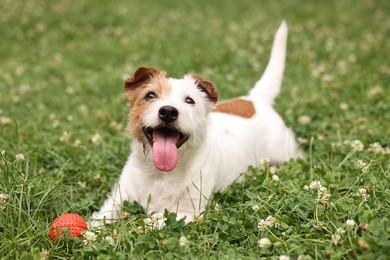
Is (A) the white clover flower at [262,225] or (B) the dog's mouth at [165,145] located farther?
(B) the dog's mouth at [165,145]

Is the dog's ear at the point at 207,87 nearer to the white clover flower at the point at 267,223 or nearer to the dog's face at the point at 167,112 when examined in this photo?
the dog's face at the point at 167,112

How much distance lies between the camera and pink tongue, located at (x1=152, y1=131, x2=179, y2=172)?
3.42 meters

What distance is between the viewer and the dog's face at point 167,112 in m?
3.37

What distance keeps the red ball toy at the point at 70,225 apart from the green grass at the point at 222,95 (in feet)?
0.20

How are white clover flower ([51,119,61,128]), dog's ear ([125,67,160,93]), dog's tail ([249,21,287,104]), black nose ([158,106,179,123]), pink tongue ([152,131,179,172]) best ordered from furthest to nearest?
white clover flower ([51,119,61,128])
dog's tail ([249,21,287,104])
dog's ear ([125,67,160,93])
pink tongue ([152,131,179,172])
black nose ([158,106,179,123])

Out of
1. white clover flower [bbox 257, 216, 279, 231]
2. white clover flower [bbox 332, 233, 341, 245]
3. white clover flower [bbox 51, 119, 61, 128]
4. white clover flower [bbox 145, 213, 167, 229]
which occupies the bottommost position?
white clover flower [bbox 145, 213, 167, 229]

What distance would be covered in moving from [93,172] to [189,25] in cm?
721

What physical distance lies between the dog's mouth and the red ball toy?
67 cm

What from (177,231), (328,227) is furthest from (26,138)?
(328,227)

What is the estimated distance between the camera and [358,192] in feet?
10.8

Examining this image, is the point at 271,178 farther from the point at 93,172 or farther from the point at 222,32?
the point at 222,32

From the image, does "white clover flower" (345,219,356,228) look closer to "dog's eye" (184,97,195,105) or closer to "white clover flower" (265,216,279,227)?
"white clover flower" (265,216,279,227)

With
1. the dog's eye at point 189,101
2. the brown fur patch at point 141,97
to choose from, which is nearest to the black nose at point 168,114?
the brown fur patch at point 141,97

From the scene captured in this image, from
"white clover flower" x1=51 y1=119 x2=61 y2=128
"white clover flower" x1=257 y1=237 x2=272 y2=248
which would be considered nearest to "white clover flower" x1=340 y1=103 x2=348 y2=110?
"white clover flower" x1=257 y1=237 x2=272 y2=248
